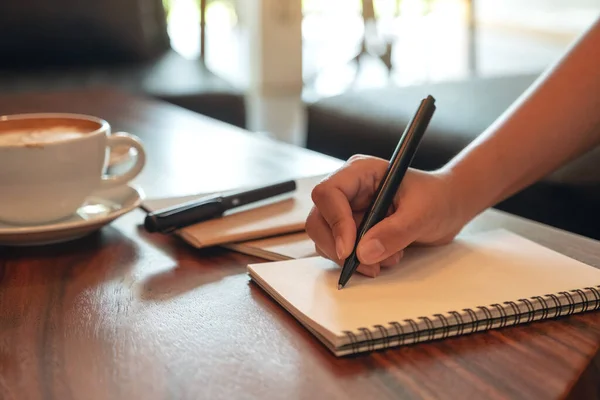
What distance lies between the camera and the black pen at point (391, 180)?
485mm

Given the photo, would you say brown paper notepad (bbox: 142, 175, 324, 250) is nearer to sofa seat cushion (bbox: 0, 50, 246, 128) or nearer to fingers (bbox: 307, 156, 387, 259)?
fingers (bbox: 307, 156, 387, 259)

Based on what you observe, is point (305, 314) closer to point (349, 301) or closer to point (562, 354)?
point (349, 301)

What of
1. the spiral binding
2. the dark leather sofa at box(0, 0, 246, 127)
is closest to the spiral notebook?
the spiral binding

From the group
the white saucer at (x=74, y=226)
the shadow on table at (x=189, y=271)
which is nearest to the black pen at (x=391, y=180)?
the shadow on table at (x=189, y=271)

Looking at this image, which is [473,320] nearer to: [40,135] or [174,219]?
[174,219]

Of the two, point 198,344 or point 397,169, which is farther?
point 397,169

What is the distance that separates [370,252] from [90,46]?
202 cm

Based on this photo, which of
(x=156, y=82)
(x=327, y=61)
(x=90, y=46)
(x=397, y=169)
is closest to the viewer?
(x=397, y=169)

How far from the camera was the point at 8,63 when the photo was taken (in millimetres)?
2191

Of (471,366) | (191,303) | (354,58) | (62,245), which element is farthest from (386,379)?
(354,58)

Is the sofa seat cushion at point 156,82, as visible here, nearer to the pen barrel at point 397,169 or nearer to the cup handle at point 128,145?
the cup handle at point 128,145

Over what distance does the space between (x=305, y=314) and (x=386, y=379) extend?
3.2 inches

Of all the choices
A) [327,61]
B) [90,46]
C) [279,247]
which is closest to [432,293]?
[279,247]

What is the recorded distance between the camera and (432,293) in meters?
0.47
